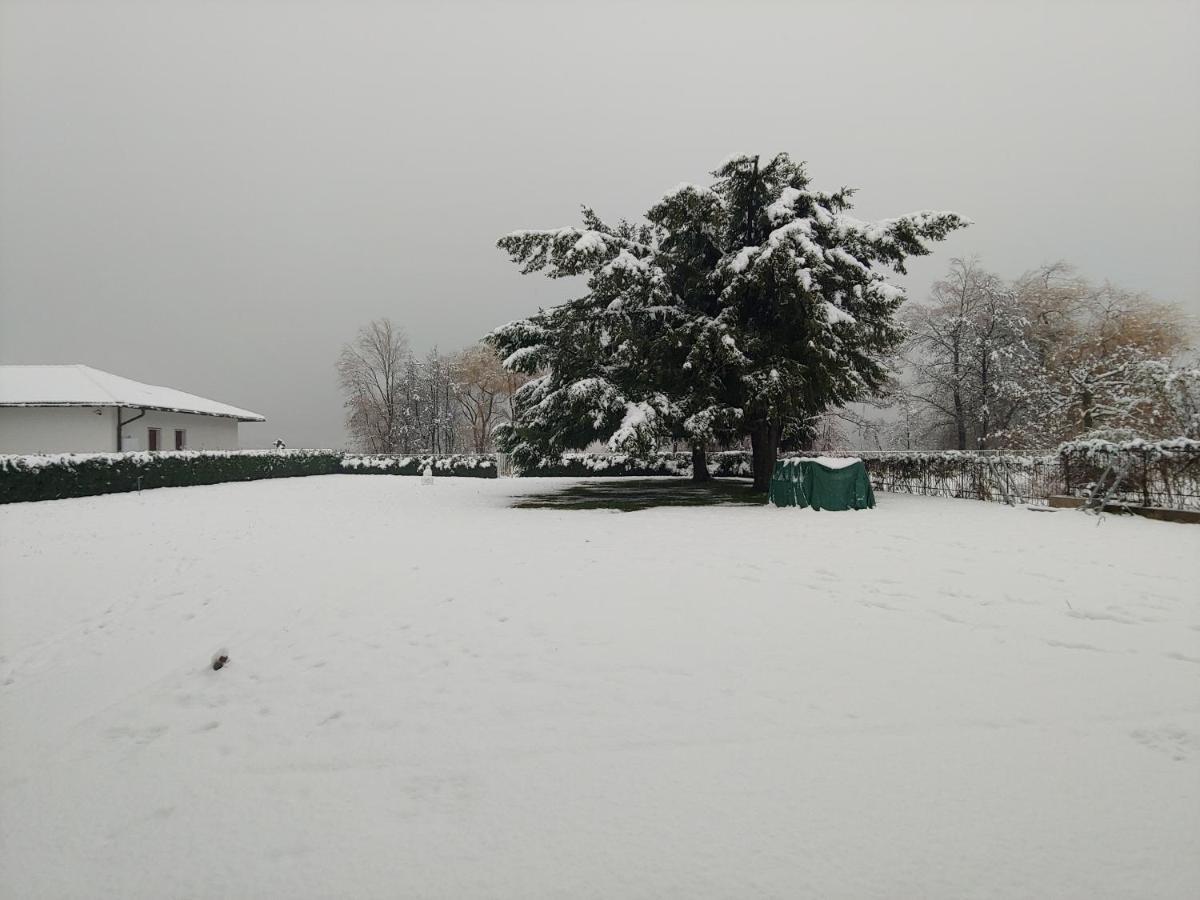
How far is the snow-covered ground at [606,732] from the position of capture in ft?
6.68

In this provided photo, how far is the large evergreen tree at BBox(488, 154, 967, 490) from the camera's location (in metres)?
13.6

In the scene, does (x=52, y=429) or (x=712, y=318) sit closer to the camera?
(x=712, y=318)

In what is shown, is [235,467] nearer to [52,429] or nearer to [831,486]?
[52,429]

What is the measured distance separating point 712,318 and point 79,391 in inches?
1039

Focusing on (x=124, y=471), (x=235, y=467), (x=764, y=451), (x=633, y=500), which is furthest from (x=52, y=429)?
(x=764, y=451)

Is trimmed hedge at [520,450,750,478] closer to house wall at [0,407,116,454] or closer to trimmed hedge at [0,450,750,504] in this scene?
trimmed hedge at [0,450,750,504]

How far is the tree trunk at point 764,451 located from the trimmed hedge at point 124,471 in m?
19.2

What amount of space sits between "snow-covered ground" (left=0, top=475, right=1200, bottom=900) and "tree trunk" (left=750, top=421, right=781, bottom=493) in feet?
33.8

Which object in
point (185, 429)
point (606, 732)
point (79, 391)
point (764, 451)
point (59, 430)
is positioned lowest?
point (606, 732)

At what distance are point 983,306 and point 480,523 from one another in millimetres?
28549

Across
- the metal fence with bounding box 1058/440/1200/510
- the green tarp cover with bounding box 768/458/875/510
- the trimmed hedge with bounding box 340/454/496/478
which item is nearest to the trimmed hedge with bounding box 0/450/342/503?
the trimmed hedge with bounding box 340/454/496/478

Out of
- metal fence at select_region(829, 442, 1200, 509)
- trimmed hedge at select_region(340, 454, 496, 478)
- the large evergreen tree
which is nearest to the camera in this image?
metal fence at select_region(829, 442, 1200, 509)

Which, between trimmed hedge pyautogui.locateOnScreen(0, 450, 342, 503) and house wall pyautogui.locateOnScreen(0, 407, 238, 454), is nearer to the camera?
trimmed hedge pyautogui.locateOnScreen(0, 450, 342, 503)

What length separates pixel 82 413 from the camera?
23297mm
